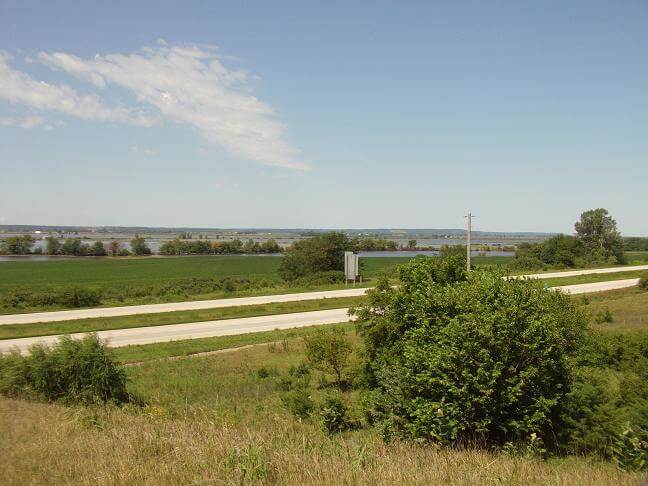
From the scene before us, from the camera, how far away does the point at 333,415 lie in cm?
1340

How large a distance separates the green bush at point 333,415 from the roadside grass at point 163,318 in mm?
12247

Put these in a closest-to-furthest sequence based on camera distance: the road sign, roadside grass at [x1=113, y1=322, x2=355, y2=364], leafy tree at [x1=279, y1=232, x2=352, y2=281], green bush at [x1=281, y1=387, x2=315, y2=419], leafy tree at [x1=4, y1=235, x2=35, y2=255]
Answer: green bush at [x1=281, y1=387, x2=315, y2=419]
roadside grass at [x1=113, y1=322, x2=355, y2=364]
the road sign
leafy tree at [x1=279, y1=232, x2=352, y2=281]
leafy tree at [x1=4, y1=235, x2=35, y2=255]

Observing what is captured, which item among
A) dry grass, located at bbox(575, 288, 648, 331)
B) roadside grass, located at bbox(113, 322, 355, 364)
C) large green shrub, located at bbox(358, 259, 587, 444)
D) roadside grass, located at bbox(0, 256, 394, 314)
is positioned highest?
large green shrub, located at bbox(358, 259, 587, 444)

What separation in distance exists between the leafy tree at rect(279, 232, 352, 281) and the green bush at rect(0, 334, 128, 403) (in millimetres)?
47707

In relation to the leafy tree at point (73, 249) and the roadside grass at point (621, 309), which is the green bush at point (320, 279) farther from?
the leafy tree at point (73, 249)

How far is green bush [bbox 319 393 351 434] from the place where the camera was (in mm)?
13195

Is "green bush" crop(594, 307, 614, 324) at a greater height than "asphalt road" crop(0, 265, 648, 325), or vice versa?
"green bush" crop(594, 307, 614, 324)

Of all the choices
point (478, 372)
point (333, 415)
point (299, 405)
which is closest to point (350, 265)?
point (299, 405)

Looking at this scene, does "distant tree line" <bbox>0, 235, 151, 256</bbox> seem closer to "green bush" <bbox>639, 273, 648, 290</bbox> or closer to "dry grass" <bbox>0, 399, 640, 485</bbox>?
"green bush" <bbox>639, 273, 648, 290</bbox>

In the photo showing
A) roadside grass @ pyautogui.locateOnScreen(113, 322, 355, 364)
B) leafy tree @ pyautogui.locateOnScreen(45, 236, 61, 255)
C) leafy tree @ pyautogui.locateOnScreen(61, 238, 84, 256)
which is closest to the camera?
roadside grass @ pyautogui.locateOnScreen(113, 322, 355, 364)

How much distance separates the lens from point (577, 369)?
45.5 feet

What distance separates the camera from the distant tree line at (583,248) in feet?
264

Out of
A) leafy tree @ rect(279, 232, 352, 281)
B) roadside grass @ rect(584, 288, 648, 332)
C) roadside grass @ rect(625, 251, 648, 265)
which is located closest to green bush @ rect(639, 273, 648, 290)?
roadside grass @ rect(584, 288, 648, 332)

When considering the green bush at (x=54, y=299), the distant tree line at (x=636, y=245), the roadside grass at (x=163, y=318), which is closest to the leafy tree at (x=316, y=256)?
the roadside grass at (x=163, y=318)
